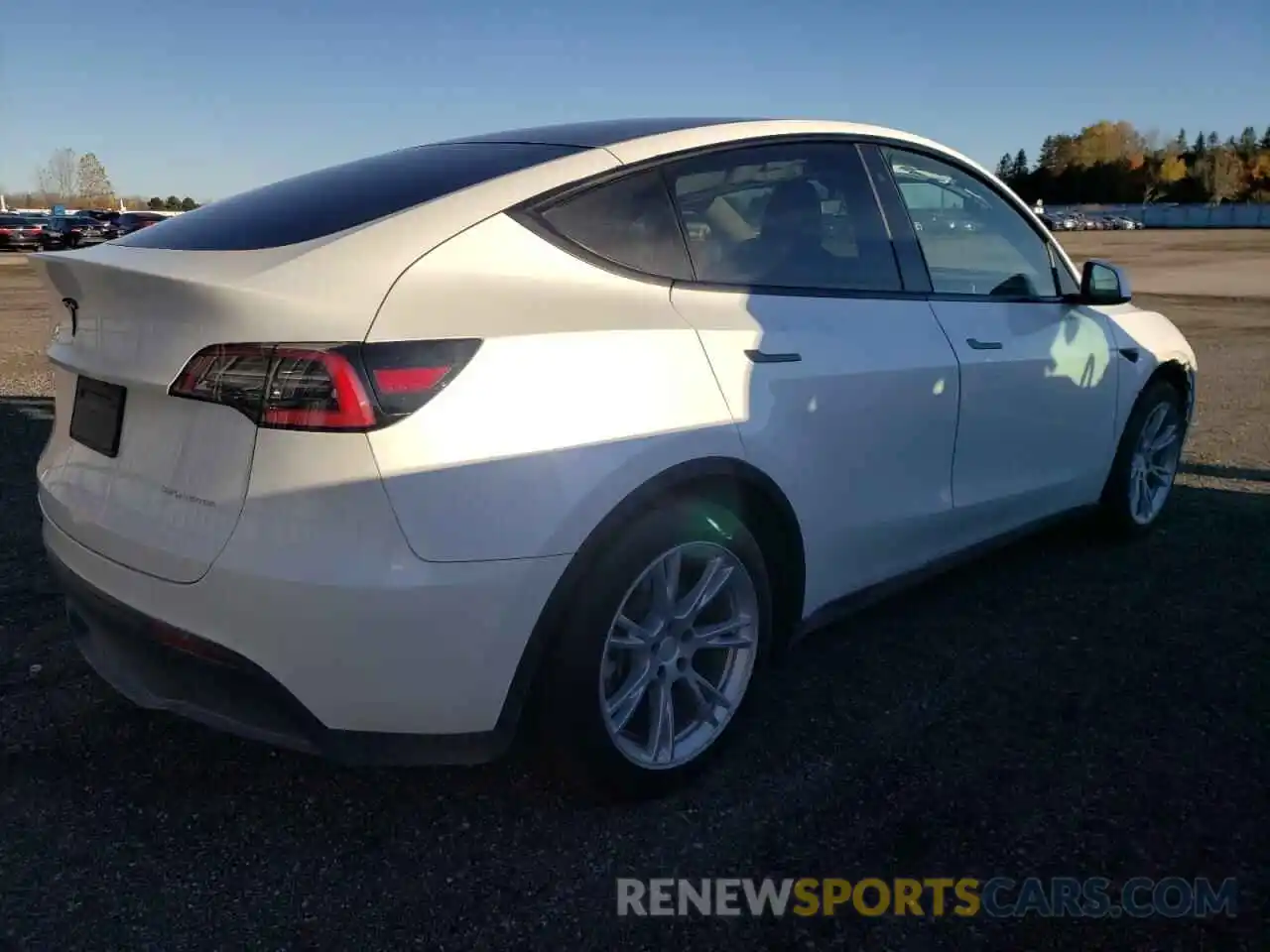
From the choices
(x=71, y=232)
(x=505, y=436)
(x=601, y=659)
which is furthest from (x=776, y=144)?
(x=71, y=232)

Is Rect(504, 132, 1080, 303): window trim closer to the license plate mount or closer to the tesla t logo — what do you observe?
the license plate mount

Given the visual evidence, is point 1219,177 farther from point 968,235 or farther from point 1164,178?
point 968,235

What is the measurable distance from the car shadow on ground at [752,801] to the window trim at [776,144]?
118 cm

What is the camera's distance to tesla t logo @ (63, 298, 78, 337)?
2.55 m

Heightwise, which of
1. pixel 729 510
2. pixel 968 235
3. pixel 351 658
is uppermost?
pixel 968 235

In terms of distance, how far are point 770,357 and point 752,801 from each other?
1.13 meters

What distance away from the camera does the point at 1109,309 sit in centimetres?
432

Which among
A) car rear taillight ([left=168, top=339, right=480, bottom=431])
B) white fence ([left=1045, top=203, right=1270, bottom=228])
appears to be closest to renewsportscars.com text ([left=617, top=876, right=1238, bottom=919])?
car rear taillight ([left=168, top=339, right=480, bottom=431])

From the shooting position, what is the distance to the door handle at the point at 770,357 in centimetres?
268

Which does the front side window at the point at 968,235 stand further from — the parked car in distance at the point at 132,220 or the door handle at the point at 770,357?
the parked car in distance at the point at 132,220

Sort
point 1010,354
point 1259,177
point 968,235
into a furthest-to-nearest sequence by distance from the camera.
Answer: point 1259,177 → point 968,235 → point 1010,354

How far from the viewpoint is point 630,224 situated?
8.55 ft

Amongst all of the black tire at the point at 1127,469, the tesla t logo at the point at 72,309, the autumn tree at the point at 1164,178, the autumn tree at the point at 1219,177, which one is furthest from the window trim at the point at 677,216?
the autumn tree at the point at 1164,178

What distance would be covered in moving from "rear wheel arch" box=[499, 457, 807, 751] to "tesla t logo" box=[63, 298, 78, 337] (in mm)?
1361
